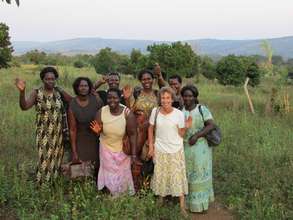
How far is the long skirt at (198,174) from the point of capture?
4742 mm

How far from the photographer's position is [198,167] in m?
4.77

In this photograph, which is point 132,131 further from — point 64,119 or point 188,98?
point 64,119

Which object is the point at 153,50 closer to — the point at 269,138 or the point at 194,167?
the point at 269,138

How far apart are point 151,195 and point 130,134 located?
641 mm

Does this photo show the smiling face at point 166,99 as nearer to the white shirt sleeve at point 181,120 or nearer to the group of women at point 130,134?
the group of women at point 130,134

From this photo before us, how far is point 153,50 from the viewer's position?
17125mm

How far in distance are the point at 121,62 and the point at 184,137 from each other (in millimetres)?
22203

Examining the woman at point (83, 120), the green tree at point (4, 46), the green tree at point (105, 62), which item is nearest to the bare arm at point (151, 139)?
the woman at point (83, 120)

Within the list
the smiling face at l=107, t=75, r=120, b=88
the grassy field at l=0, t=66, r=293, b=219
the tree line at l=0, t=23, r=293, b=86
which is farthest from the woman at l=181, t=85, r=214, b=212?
the tree line at l=0, t=23, r=293, b=86

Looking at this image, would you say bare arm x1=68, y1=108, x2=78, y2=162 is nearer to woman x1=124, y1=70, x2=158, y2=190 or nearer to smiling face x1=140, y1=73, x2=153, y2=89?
woman x1=124, y1=70, x2=158, y2=190

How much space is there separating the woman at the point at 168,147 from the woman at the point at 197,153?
0.39 ft

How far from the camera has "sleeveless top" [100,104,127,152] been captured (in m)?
4.66

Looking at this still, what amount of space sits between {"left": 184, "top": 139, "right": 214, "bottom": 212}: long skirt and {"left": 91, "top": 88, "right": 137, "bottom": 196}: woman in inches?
22.8

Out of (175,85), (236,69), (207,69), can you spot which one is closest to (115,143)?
(175,85)
